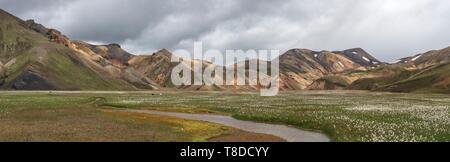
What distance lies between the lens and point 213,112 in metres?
64.6

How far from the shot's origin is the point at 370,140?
28.8 m

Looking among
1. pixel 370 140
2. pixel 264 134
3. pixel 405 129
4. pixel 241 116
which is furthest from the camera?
pixel 241 116

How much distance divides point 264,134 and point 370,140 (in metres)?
10.2

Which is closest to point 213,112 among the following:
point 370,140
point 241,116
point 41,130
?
point 241,116

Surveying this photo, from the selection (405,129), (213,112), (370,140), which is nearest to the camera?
(370,140)
